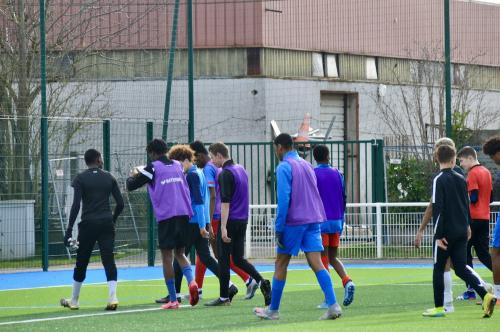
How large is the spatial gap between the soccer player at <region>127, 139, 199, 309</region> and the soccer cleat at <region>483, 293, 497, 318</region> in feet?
12.2

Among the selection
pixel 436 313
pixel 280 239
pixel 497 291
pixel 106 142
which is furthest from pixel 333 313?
pixel 106 142

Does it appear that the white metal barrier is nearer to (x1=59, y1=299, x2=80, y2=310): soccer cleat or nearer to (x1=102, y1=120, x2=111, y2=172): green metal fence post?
(x1=102, y1=120, x2=111, y2=172): green metal fence post

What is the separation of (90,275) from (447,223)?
10.8m

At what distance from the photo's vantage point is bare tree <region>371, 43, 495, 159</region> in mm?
38812

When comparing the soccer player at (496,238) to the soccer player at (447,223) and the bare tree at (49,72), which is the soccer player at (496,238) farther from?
the bare tree at (49,72)

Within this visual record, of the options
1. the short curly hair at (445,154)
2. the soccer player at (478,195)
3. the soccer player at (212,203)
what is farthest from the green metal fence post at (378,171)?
the short curly hair at (445,154)

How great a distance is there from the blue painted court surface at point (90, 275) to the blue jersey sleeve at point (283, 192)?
7.72 m

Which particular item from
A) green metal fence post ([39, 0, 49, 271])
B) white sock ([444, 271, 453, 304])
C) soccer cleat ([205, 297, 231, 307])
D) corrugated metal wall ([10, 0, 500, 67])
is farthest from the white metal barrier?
white sock ([444, 271, 453, 304])

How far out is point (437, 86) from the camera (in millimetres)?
40031

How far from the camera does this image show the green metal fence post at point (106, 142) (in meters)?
23.7

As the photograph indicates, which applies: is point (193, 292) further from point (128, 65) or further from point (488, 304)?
point (128, 65)

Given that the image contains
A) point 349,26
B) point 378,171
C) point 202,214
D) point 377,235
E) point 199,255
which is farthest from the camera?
point 349,26

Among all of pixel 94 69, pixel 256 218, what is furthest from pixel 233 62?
pixel 256 218

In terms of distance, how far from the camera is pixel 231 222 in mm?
15125
